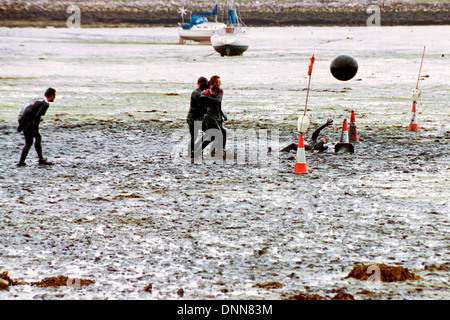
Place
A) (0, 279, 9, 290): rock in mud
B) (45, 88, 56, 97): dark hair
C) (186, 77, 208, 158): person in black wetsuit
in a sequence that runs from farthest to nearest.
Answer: (186, 77, 208, 158): person in black wetsuit < (45, 88, 56, 97): dark hair < (0, 279, 9, 290): rock in mud

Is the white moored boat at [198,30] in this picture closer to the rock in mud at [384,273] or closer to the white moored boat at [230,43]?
the white moored boat at [230,43]

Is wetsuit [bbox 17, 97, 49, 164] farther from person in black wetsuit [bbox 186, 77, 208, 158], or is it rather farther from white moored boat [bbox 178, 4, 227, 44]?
white moored boat [bbox 178, 4, 227, 44]

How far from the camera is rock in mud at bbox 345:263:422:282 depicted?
17.9 feet

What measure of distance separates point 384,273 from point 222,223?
221cm

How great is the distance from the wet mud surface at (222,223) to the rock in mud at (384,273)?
0.11 meters

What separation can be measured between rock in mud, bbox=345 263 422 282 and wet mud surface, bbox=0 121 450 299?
110 mm

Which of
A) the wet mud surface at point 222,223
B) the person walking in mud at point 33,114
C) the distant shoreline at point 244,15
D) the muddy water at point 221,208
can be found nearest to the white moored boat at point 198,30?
the distant shoreline at point 244,15

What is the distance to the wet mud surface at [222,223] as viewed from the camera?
540 centimetres

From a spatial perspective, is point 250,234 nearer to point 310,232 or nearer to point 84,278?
point 310,232

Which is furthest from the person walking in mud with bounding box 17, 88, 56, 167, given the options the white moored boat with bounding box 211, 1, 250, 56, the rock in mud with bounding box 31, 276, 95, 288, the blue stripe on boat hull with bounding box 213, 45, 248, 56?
the blue stripe on boat hull with bounding box 213, 45, 248, 56

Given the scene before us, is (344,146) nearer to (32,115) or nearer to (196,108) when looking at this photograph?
(196,108)

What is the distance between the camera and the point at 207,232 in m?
6.84

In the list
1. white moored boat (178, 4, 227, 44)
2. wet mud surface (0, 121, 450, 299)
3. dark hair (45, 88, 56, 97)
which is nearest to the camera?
wet mud surface (0, 121, 450, 299)
